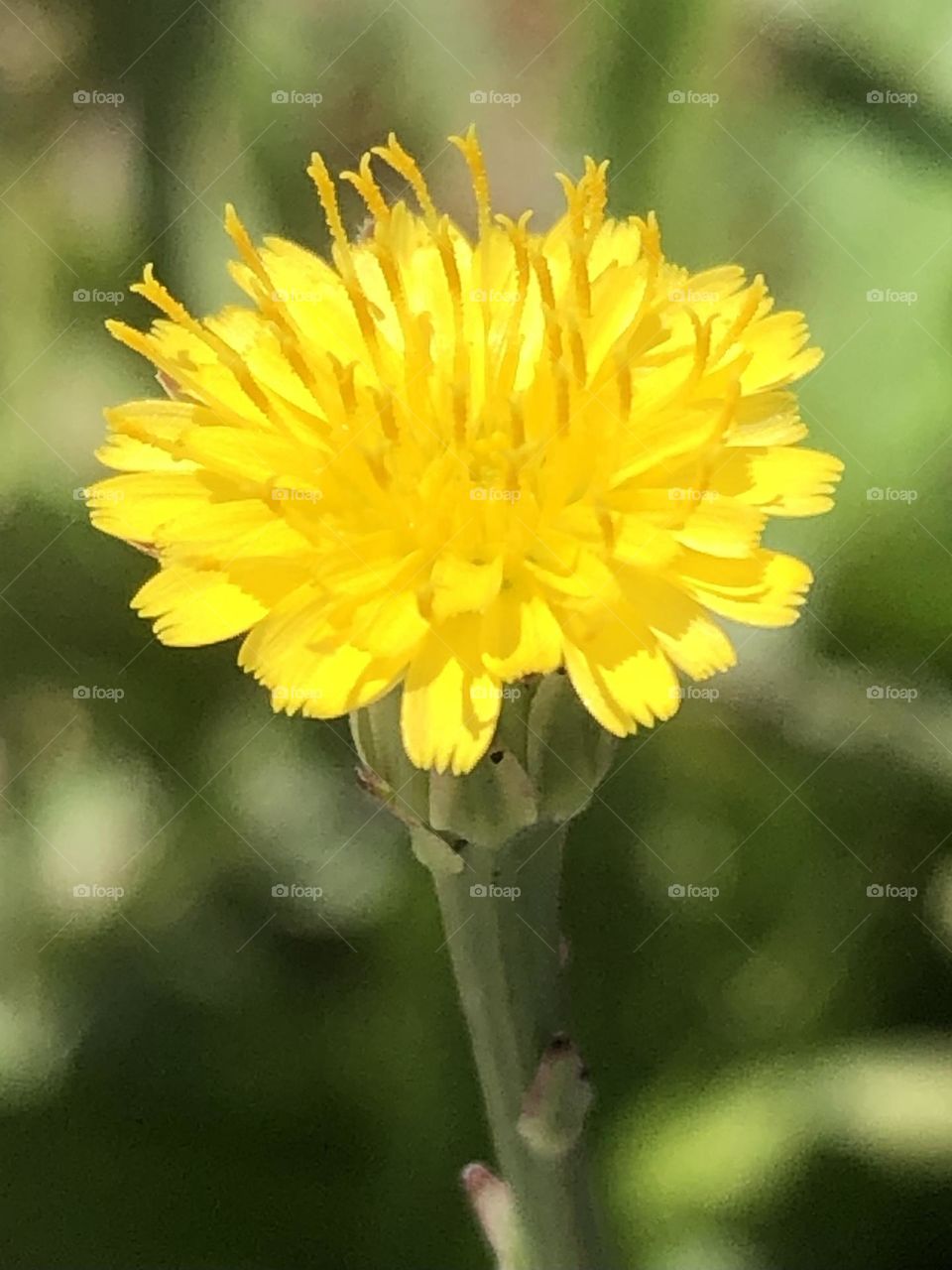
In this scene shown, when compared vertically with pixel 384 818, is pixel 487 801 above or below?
above

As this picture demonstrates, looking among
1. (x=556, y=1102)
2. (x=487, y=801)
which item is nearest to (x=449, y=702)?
(x=487, y=801)

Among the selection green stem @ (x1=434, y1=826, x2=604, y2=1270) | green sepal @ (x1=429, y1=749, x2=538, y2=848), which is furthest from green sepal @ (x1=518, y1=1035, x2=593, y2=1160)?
green sepal @ (x1=429, y1=749, x2=538, y2=848)

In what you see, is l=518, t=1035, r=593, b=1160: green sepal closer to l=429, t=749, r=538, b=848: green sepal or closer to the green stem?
the green stem

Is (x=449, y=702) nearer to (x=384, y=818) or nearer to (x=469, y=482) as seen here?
(x=469, y=482)

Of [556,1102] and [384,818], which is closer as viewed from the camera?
[556,1102]

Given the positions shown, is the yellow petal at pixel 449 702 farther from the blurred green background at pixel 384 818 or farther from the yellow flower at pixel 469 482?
the blurred green background at pixel 384 818

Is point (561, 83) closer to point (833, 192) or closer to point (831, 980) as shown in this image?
point (833, 192)
